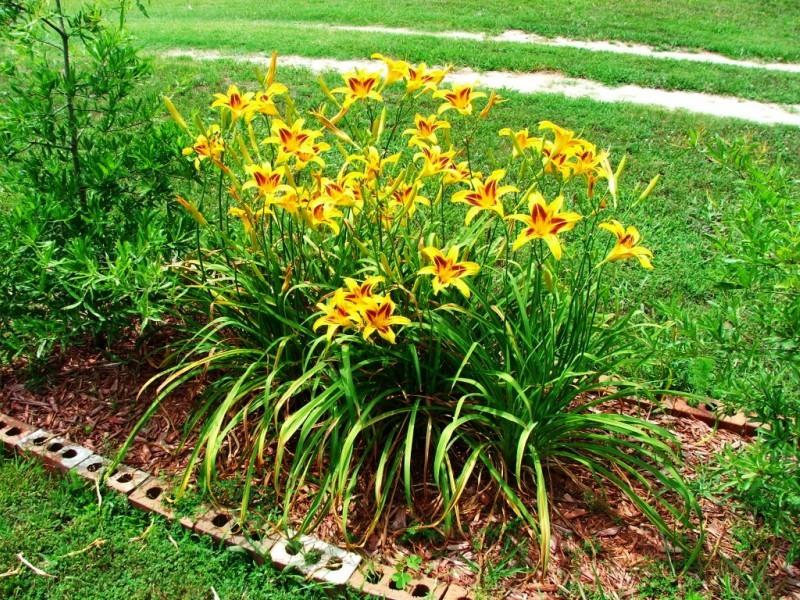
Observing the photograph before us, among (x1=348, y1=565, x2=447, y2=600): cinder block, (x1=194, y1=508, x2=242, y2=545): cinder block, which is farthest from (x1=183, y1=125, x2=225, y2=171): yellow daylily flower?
(x1=348, y1=565, x2=447, y2=600): cinder block

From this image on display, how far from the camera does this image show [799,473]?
7.35ft

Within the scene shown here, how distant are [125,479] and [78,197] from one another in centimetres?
126

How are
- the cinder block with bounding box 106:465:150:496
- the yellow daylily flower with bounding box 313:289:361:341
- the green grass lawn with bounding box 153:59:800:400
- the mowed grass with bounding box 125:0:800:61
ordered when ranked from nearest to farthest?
the yellow daylily flower with bounding box 313:289:361:341 < the cinder block with bounding box 106:465:150:496 < the green grass lawn with bounding box 153:59:800:400 < the mowed grass with bounding box 125:0:800:61

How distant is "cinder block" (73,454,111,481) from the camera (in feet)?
9.18

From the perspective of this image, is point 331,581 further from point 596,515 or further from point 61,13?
point 61,13

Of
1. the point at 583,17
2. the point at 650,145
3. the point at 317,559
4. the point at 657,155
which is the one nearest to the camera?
the point at 317,559

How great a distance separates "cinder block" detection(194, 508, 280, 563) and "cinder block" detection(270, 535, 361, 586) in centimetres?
4

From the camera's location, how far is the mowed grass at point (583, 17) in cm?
1104

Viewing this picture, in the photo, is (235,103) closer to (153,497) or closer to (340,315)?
(340,315)

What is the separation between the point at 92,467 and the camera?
283cm

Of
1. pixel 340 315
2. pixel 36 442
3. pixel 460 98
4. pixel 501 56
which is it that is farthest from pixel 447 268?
pixel 501 56

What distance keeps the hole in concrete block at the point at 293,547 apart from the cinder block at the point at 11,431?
A: 4.13 feet

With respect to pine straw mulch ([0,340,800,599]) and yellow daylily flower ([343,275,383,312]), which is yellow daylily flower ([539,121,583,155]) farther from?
pine straw mulch ([0,340,800,599])

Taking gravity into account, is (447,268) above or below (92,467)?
above
